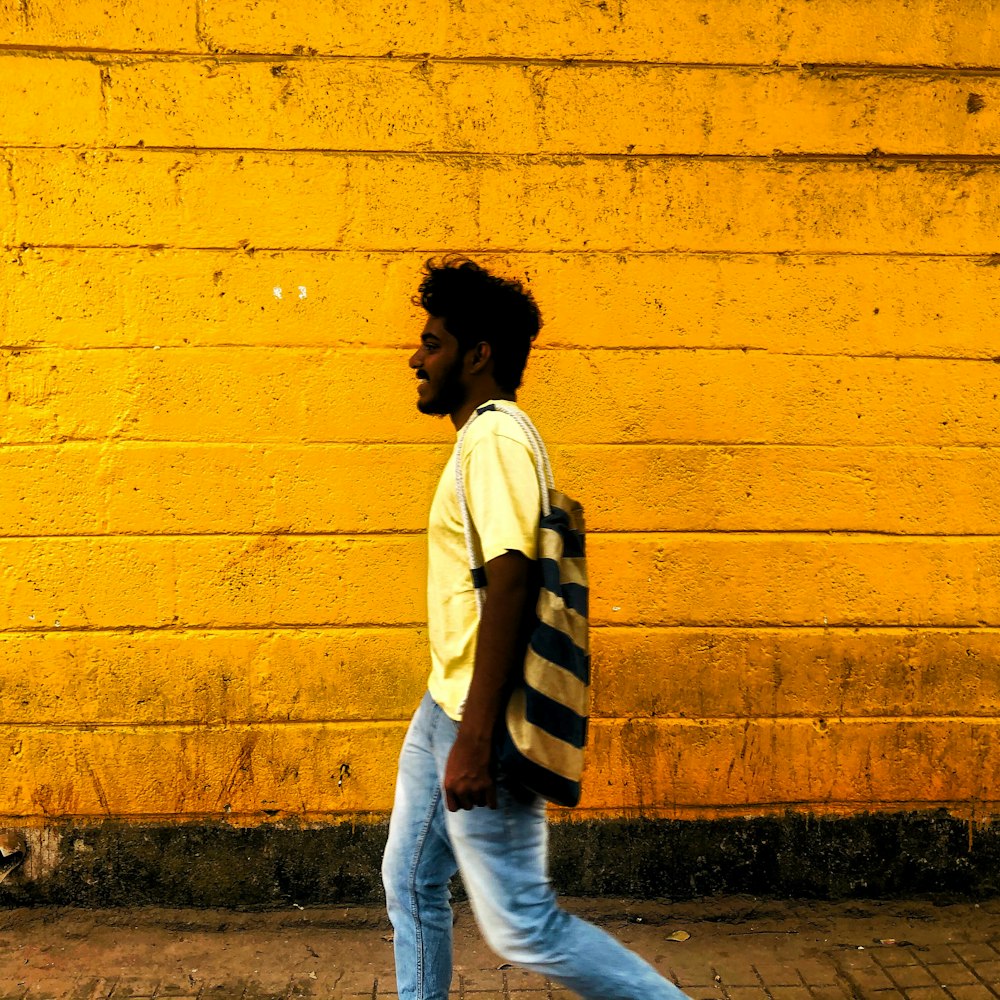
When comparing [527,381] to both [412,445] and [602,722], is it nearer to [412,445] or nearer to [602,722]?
[412,445]

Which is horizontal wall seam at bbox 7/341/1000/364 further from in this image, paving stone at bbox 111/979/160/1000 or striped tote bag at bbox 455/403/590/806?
paving stone at bbox 111/979/160/1000

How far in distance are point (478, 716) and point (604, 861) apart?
6.16ft

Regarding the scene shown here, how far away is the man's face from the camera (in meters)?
2.34

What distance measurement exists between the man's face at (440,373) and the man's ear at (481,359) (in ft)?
0.09

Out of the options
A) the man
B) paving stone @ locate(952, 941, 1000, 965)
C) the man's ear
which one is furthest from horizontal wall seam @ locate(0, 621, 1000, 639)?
the man's ear

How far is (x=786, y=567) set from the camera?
3.62m

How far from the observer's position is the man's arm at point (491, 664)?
2.05m

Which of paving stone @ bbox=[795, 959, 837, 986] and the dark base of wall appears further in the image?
the dark base of wall

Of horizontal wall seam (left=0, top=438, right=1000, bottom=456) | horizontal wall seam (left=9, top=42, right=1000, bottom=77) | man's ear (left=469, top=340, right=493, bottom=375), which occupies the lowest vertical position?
horizontal wall seam (left=0, top=438, right=1000, bottom=456)

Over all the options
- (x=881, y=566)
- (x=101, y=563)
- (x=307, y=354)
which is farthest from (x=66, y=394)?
(x=881, y=566)

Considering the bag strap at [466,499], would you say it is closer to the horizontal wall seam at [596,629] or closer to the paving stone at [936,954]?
the horizontal wall seam at [596,629]

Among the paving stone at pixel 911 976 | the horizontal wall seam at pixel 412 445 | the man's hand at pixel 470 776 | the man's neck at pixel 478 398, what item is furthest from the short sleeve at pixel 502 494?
the paving stone at pixel 911 976

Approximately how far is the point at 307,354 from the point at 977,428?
221cm

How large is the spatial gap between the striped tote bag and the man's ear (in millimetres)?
350
